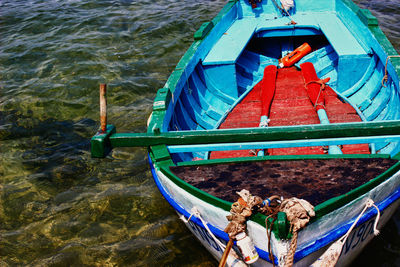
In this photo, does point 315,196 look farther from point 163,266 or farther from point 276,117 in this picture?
point 276,117

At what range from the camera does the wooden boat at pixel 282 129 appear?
9.64ft

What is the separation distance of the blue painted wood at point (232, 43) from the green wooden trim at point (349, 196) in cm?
363

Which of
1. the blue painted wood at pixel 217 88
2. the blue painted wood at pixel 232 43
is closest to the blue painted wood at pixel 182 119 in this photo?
the blue painted wood at pixel 217 88

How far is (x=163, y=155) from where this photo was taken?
3.68 meters

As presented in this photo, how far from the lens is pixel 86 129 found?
22.9 feet

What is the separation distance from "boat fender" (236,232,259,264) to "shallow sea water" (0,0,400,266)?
63.1 inches

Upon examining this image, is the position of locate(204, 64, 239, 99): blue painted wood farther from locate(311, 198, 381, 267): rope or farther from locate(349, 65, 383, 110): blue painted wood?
locate(311, 198, 381, 267): rope

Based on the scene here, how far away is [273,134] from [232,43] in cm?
364

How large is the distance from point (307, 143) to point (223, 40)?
3.82 m

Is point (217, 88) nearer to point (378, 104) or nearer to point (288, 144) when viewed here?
point (378, 104)

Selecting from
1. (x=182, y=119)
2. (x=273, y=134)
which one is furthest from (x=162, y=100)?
(x=273, y=134)

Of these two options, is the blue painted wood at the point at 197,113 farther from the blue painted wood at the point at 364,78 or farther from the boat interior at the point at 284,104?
the blue painted wood at the point at 364,78

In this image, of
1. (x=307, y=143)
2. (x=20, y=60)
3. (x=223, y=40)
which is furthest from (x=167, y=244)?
(x=20, y=60)

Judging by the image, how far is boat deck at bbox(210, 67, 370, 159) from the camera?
5.06 meters
